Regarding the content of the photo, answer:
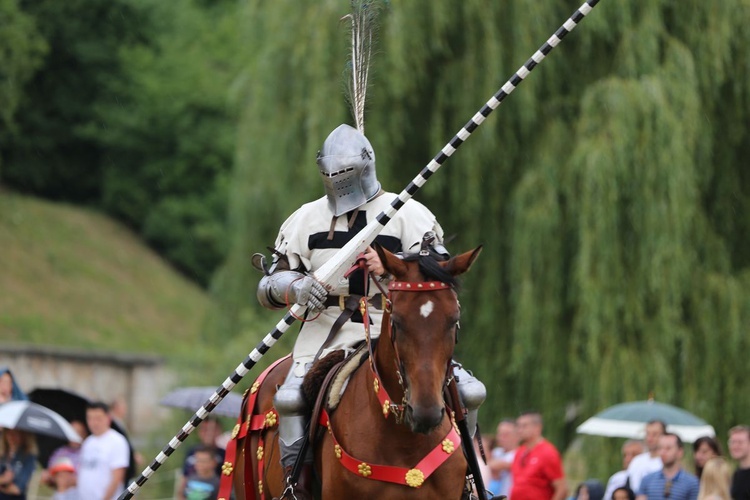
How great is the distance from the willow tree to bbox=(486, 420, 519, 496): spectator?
8.44 feet

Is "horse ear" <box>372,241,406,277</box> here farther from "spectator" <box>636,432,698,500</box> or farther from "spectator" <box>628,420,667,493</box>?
"spectator" <box>628,420,667,493</box>

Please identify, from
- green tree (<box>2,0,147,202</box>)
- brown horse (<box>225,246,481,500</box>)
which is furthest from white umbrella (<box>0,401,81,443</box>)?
green tree (<box>2,0,147,202</box>)

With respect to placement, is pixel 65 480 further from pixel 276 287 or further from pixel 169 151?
pixel 169 151

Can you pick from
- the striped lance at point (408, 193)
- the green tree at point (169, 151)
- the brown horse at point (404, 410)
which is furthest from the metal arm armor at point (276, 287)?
the green tree at point (169, 151)

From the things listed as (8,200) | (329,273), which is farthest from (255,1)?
(8,200)

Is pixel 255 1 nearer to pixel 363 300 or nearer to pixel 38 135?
pixel 363 300

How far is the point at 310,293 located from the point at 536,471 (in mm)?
5120

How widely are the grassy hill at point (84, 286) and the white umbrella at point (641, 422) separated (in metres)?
24.1

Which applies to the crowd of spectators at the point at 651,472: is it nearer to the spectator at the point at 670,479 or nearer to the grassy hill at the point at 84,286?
the spectator at the point at 670,479

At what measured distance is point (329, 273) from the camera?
7.68 metres

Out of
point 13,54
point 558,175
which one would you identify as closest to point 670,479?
point 558,175

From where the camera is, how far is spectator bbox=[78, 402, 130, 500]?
12.7 metres

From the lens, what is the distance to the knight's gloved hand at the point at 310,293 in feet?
24.8

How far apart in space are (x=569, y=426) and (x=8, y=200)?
3077 cm
